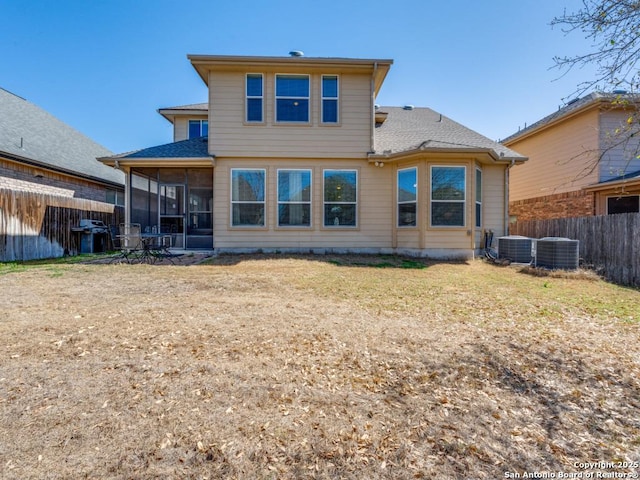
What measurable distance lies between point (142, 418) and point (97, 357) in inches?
49.3

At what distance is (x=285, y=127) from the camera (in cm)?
1019

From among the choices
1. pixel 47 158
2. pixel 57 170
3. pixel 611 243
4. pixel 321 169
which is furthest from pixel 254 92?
pixel 611 243

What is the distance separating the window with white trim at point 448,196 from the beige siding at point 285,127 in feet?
8.26

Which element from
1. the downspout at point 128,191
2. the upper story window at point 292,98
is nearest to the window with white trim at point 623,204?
the upper story window at point 292,98

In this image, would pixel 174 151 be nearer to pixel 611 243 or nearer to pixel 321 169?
pixel 321 169

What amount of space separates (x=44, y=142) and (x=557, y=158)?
2312cm

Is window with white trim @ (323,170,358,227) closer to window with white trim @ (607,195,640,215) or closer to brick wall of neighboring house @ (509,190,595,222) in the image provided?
brick wall of neighboring house @ (509,190,595,222)

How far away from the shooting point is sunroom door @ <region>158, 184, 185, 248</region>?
1150 cm

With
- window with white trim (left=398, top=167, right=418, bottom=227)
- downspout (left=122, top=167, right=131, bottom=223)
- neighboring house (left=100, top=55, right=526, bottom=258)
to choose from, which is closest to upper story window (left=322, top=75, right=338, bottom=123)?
neighboring house (left=100, top=55, right=526, bottom=258)

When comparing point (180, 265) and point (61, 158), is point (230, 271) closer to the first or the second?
point (180, 265)

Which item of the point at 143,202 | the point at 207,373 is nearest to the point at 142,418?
the point at 207,373

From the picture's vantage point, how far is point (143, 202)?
13398mm

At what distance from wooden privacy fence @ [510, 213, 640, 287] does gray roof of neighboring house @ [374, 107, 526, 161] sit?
9.38ft

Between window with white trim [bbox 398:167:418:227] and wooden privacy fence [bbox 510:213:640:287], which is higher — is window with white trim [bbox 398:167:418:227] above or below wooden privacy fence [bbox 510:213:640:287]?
above
